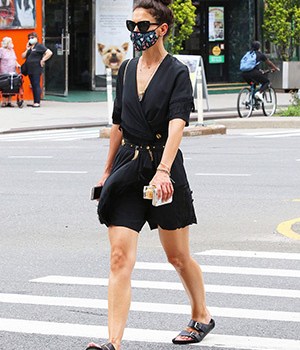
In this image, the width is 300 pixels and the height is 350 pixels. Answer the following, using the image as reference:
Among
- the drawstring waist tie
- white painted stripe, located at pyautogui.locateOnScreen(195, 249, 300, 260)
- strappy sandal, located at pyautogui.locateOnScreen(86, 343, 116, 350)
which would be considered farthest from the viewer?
white painted stripe, located at pyautogui.locateOnScreen(195, 249, 300, 260)

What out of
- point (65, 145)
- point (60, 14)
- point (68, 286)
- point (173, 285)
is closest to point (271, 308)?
point (173, 285)

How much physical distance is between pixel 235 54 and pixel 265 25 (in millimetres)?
1850

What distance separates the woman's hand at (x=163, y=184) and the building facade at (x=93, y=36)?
85.2ft

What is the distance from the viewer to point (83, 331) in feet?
22.8

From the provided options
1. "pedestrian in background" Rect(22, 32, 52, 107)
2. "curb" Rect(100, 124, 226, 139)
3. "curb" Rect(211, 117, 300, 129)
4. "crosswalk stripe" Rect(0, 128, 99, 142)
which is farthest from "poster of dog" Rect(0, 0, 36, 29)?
"curb" Rect(100, 124, 226, 139)

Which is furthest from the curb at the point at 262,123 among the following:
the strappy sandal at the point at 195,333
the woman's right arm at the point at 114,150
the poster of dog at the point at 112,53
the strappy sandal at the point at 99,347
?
the strappy sandal at the point at 99,347

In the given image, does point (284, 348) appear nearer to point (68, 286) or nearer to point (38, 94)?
point (68, 286)

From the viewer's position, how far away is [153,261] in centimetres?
930

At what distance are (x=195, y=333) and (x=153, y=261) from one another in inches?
106

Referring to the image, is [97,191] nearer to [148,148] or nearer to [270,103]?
[148,148]

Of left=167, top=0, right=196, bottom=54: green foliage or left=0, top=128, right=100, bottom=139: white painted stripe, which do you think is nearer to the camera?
left=0, top=128, right=100, bottom=139: white painted stripe

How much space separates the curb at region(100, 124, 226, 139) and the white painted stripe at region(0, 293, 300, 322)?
14.4 metres

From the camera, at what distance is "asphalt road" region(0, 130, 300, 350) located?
22.8 ft

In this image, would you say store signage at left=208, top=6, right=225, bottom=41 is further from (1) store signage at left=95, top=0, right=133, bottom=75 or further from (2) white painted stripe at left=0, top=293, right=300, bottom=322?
(2) white painted stripe at left=0, top=293, right=300, bottom=322
